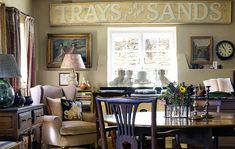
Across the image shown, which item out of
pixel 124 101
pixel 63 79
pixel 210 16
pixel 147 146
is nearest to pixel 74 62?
pixel 63 79

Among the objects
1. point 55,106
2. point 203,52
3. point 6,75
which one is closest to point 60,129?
point 55,106

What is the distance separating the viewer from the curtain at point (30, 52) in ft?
20.2

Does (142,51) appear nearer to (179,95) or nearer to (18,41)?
(18,41)

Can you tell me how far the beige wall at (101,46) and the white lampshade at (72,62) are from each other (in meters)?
0.43

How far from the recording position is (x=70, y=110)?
565 cm

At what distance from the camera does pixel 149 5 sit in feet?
22.0

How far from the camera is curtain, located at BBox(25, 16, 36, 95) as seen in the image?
615 cm

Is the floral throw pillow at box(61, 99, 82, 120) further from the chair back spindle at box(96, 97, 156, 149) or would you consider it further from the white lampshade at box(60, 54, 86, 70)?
the chair back spindle at box(96, 97, 156, 149)

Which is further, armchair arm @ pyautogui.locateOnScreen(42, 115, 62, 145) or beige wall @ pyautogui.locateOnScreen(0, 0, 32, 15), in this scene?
beige wall @ pyautogui.locateOnScreen(0, 0, 32, 15)

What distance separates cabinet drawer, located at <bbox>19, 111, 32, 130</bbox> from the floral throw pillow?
3.93ft

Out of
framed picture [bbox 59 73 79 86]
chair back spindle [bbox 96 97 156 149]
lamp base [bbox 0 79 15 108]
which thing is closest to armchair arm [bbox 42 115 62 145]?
lamp base [bbox 0 79 15 108]

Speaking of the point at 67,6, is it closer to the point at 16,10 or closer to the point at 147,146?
the point at 16,10

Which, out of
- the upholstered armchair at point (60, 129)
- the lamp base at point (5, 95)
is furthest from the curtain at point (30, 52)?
the lamp base at point (5, 95)

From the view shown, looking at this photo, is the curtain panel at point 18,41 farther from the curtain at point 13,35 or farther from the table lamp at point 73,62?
the table lamp at point 73,62
